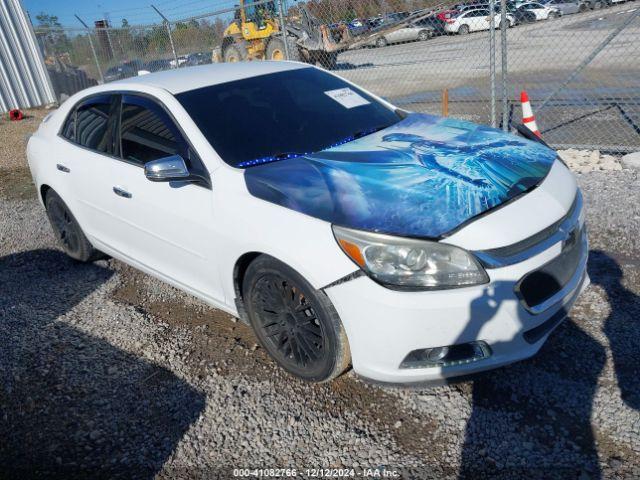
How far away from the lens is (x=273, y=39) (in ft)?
51.1

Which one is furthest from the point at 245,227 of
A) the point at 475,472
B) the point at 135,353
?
the point at 475,472

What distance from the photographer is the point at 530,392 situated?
2.64 m

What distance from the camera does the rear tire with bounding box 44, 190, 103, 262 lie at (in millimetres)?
4434

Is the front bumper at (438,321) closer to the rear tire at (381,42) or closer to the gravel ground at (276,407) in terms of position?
the gravel ground at (276,407)

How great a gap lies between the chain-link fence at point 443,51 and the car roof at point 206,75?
3.21 m

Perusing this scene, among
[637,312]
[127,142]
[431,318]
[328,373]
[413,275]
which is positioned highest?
[127,142]

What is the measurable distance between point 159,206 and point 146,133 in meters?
0.56

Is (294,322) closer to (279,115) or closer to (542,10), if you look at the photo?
(279,115)

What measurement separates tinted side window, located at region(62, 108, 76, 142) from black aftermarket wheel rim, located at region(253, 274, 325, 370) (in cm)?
239

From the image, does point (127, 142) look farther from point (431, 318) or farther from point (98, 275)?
point (431, 318)

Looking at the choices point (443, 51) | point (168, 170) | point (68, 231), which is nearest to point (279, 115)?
point (168, 170)

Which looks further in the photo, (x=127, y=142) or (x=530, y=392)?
(x=127, y=142)

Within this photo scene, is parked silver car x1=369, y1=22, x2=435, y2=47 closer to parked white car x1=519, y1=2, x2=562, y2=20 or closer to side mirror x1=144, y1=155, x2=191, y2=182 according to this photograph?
parked white car x1=519, y1=2, x2=562, y2=20

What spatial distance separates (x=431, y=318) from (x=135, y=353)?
203cm
